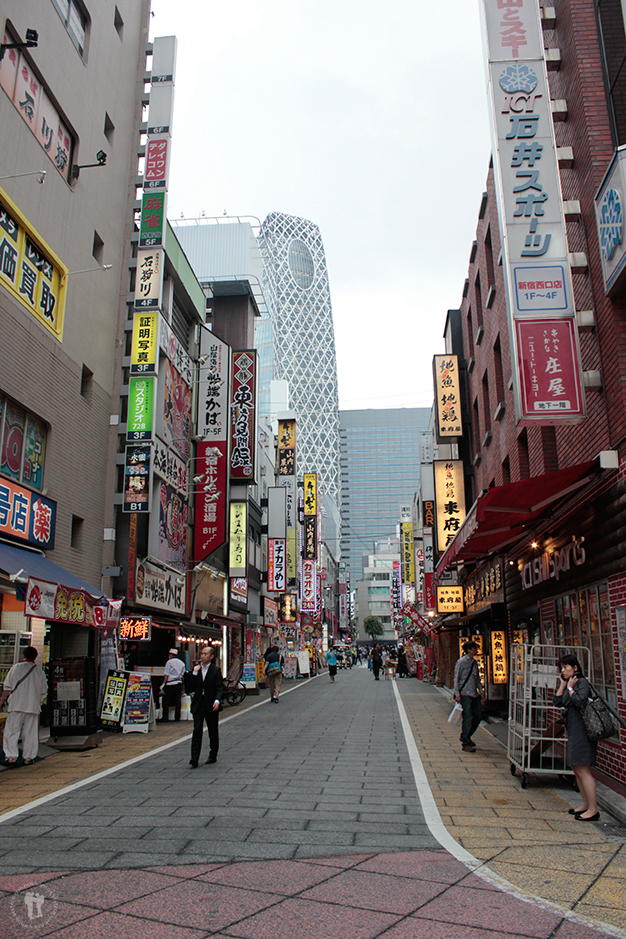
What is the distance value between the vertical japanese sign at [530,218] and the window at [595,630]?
2680 mm

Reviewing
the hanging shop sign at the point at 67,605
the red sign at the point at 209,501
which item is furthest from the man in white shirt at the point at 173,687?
the red sign at the point at 209,501

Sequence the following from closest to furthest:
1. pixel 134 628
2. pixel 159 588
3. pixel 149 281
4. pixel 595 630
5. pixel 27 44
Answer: pixel 595 630 < pixel 27 44 < pixel 134 628 < pixel 149 281 < pixel 159 588

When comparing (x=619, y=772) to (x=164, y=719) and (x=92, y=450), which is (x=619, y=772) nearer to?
(x=164, y=719)

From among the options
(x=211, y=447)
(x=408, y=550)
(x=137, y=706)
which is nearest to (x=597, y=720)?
(x=137, y=706)

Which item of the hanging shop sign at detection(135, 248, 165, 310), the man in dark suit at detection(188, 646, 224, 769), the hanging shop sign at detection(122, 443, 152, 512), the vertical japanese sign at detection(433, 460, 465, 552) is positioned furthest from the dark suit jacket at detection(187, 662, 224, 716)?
the vertical japanese sign at detection(433, 460, 465, 552)

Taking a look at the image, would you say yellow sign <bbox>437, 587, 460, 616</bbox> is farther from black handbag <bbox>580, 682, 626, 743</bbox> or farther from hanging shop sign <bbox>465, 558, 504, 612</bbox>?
black handbag <bbox>580, 682, 626, 743</bbox>

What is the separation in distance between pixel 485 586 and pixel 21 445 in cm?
1304

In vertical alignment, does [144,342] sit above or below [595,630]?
above

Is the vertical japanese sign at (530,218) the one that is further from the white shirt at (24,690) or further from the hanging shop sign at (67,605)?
the white shirt at (24,690)

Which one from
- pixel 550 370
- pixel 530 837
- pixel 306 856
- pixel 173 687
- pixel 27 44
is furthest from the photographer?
pixel 173 687

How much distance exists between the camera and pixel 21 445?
1400 centimetres

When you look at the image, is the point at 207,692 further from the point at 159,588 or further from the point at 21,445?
the point at 159,588

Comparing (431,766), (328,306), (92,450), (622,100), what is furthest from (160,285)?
(328,306)

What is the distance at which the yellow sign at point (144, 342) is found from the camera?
62.3 feet
